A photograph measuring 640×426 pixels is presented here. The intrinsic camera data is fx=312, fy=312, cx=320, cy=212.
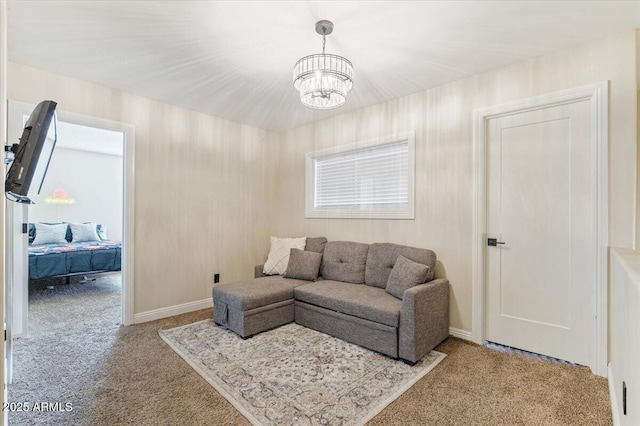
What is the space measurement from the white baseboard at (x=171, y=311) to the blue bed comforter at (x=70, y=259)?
8.31ft

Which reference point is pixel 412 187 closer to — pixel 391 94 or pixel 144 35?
pixel 391 94

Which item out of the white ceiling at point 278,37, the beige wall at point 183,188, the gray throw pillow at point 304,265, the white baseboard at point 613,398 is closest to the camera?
the white baseboard at point 613,398

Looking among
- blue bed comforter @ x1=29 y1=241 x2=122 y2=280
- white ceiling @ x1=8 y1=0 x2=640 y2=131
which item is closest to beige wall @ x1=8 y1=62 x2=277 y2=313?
white ceiling @ x1=8 y1=0 x2=640 y2=131

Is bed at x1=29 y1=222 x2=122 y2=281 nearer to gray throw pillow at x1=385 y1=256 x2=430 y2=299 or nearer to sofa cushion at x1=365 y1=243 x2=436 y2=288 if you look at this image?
sofa cushion at x1=365 y1=243 x2=436 y2=288

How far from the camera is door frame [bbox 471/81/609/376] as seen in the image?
2.28 m

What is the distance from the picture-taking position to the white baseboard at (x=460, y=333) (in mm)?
2920

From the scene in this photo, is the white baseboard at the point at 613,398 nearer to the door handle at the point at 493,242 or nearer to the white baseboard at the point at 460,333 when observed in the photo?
the white baseboard at the point at 460,333

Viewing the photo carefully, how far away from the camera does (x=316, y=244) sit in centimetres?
402

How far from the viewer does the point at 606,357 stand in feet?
7.43

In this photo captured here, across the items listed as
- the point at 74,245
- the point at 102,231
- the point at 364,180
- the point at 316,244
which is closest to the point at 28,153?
the point at 316,244

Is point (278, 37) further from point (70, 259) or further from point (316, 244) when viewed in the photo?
point (70, 259)

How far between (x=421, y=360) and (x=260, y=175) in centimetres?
327

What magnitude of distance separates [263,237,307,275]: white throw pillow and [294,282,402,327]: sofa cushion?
647 millimetres

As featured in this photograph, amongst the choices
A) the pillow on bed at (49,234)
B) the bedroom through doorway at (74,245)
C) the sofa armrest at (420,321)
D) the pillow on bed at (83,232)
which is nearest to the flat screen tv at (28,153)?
the bedroom through doorway at (74,245)
